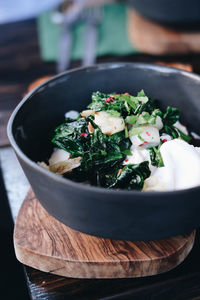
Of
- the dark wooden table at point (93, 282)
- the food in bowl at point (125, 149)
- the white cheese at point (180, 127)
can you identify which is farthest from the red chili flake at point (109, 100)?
the dark wooden table at point (93, 282)

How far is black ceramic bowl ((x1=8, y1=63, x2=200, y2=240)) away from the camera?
30.2 inches

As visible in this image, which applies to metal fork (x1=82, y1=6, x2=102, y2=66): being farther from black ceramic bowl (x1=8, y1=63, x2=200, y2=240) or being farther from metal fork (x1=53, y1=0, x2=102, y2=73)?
black ceramic bowl (x1=8, y1=63, x2=200, y2=240)

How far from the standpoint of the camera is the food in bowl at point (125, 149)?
36.9 inches

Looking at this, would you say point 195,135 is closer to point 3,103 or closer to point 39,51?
point 3,103

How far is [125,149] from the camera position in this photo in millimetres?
1061

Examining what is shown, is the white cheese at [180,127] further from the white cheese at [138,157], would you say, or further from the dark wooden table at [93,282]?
the dark wooden table at [93,282]

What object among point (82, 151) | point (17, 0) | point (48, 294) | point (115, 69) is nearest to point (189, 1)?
point (115, 69)

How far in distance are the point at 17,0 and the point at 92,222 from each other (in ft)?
6.12

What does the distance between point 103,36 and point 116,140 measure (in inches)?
96.6

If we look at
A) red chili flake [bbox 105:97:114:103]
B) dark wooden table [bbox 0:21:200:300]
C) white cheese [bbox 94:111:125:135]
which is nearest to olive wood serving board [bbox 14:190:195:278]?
dark wooden table [bbox 0:21:200:300]

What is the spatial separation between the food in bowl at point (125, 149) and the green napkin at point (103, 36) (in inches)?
78.0

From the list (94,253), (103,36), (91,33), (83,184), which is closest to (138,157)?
(83,184)

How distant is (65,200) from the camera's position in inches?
32.3

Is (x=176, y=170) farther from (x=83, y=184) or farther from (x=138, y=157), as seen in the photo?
(x=83, y=184)
